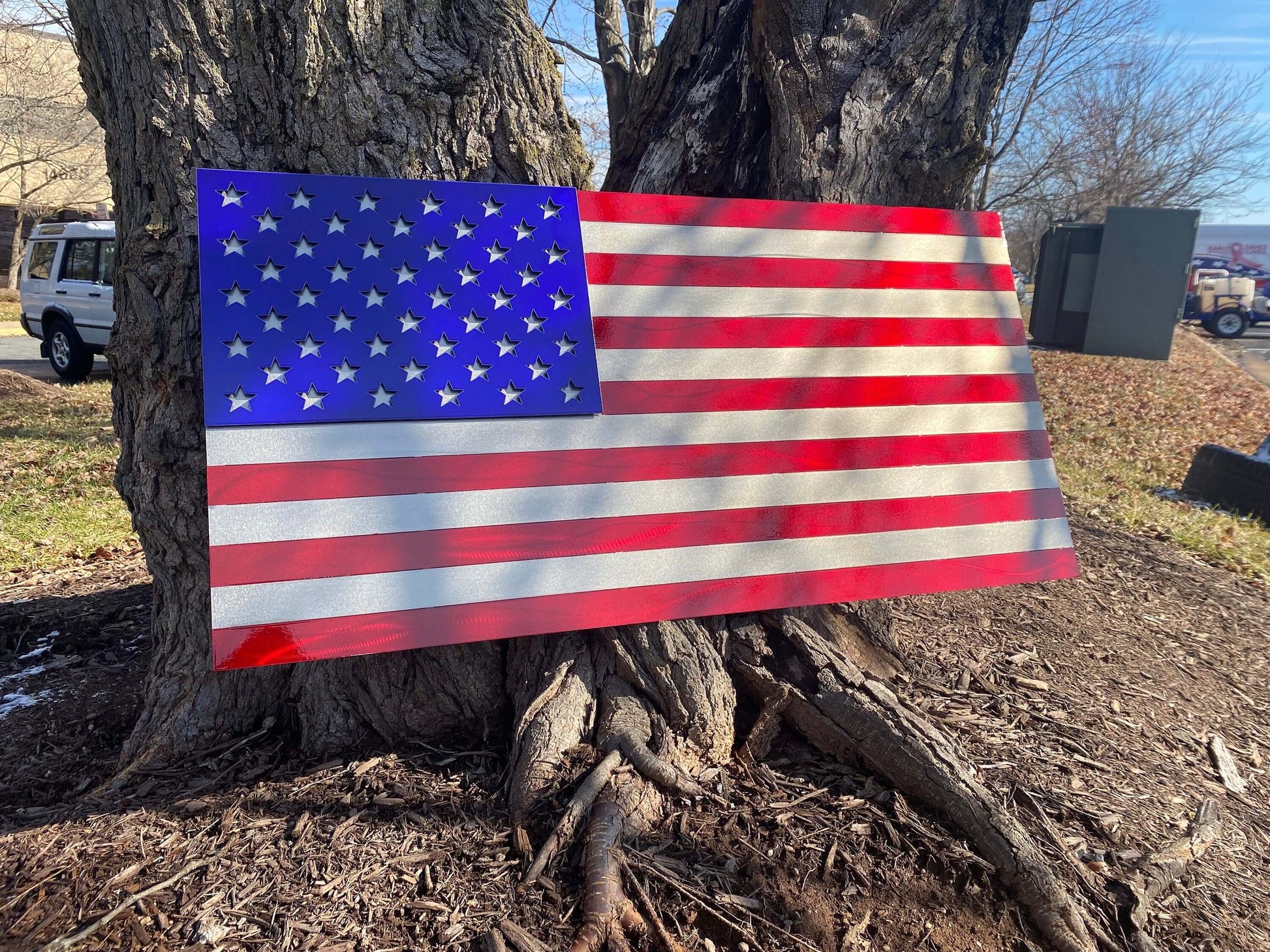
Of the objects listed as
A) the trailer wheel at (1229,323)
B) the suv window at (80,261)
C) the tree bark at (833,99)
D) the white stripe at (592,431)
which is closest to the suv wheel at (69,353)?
the suv window at (80,261)

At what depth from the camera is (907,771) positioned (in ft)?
8.36

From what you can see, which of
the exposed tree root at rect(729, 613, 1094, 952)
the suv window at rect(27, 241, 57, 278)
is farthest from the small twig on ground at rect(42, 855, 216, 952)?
the suv window at rect(27, 241, 57, 278)

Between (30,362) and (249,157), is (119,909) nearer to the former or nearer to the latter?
(249,157)

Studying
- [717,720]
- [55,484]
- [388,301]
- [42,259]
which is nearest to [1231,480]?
[717,720]

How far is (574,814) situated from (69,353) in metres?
12.7

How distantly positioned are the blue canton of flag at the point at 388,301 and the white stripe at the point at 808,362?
17 centimetres

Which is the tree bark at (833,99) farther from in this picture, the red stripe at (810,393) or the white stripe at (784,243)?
the red stripe at (810,393)

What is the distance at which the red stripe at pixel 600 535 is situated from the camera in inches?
88.5

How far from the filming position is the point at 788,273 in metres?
3.00

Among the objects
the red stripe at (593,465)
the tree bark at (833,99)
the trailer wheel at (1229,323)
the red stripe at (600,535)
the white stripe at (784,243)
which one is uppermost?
the tree bark at (833,99)

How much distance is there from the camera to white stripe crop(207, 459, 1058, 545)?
2.25 meters

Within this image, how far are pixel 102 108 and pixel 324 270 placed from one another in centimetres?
103

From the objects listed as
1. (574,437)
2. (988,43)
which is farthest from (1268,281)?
(574,437)

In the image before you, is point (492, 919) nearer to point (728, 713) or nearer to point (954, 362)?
point (728, 713)
